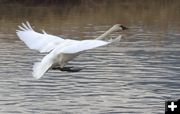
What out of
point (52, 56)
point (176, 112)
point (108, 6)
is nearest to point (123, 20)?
point (108, 6)

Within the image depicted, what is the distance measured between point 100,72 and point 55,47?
40.5 ft

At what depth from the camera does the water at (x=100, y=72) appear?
1479 centimetres

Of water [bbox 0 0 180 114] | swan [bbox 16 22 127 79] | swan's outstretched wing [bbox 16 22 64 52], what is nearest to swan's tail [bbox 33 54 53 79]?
swan [bbox 16 22 127 79]

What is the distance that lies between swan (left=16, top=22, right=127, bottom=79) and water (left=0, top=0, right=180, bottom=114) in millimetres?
5856

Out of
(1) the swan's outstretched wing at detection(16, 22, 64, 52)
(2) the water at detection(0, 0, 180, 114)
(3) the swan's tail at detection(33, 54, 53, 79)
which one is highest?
(1) the swan's outstretched wing at detection(16, 22, 64, 52)

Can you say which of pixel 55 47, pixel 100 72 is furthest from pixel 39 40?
pixel 100 72

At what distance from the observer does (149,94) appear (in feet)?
52.4

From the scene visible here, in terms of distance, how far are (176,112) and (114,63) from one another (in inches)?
664

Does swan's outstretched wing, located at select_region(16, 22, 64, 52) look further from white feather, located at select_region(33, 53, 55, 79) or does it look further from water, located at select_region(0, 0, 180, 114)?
water, located at select_region(0, 0, 180, 114)

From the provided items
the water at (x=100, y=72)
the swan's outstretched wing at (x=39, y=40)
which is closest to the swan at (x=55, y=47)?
the swan's outstretched wing at (x=39, y=40)

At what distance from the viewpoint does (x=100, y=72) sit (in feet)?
64.6

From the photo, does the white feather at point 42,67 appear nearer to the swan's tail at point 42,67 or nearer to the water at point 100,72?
the swan's tail at point 42,67

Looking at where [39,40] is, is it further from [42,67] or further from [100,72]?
[100,72]

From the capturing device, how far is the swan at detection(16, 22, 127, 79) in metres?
6.45
